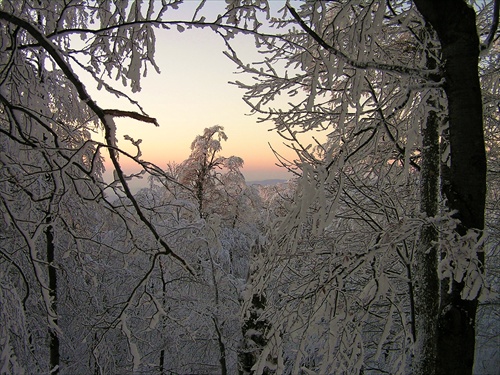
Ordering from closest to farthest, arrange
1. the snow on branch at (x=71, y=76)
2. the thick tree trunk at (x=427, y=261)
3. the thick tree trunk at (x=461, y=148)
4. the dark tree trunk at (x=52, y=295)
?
1. the snow on branch at (x=71, y=76)
2. the thick tree trunk at (x=461, y=148)
3. the thick tree trunk at (x=427, y=261)
4. the dark tree trunk at (x=52, y=295)

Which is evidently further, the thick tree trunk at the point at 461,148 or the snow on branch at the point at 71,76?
the thick tree trunk at the point at 461,148

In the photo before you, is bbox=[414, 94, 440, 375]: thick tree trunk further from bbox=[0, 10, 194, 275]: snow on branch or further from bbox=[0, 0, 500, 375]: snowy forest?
bbox=[0, 10, 194, 275]: snow on branch

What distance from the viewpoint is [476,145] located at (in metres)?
1.78

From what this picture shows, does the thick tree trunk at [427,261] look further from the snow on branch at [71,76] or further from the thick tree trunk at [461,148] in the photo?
the snow on branch at [71,76]

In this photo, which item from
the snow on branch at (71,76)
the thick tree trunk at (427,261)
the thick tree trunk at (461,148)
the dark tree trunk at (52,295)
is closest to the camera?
the snow on branch at (71,76)

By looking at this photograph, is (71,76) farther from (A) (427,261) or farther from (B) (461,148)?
(A) (427,261)

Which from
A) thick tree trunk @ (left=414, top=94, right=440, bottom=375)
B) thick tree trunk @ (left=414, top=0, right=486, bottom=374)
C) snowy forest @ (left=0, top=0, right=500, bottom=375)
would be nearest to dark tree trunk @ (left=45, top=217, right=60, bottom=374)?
snowy forest @ (left=0, top=0, right=500, bottom=375)

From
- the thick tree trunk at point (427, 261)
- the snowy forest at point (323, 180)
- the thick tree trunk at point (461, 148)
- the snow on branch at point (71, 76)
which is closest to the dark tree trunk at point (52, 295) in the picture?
the snowy forest at point (323, 180)

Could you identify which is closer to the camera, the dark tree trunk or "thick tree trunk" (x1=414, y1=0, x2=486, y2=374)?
"thick tree trunk" (x1=414, y1=0, x2=486, y2=374)

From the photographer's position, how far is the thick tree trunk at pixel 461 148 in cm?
172

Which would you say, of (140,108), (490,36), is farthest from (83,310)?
(490,36)

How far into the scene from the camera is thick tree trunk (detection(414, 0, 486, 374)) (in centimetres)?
172

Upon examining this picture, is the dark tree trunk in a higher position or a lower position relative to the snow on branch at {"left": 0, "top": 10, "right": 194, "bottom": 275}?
lower

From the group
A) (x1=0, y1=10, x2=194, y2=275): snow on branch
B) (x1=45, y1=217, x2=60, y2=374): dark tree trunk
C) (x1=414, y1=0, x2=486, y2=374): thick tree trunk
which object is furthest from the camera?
(x1=45, y1=217, x2=60, y2=374): dark tree trunk
